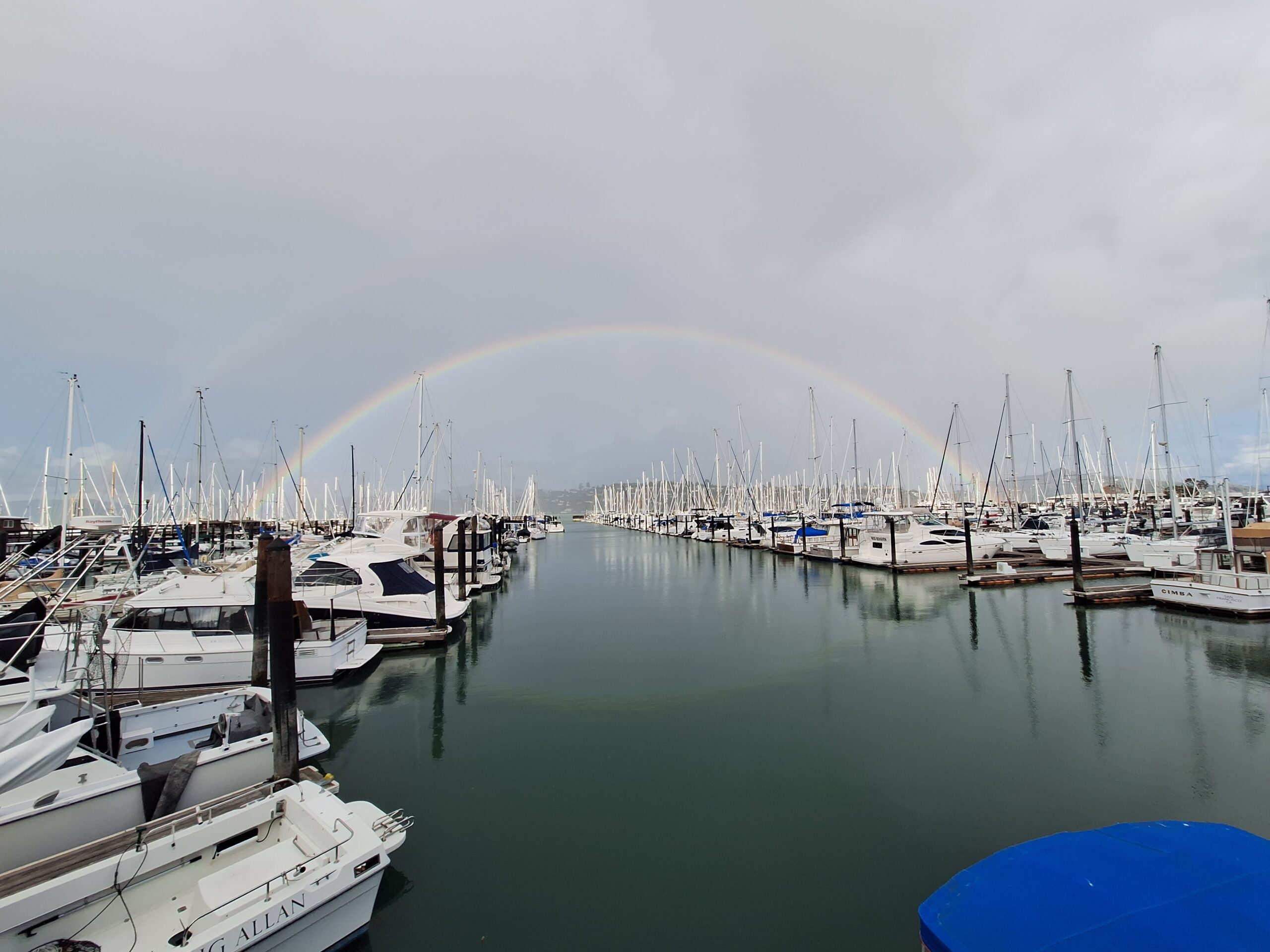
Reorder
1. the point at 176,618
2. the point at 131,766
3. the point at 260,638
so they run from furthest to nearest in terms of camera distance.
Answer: the point at 176,618 → the point at 260,638 → the point at 131,766

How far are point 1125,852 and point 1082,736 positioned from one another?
10.4 m

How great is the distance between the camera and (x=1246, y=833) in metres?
4.49

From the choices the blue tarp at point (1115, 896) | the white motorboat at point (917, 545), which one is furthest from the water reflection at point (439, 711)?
the white motorboat at point (917, 545)

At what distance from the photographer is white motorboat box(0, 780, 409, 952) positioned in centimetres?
542

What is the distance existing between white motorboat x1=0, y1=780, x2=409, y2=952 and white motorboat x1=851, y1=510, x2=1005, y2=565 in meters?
40.2

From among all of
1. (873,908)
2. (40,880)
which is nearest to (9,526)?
(40,880)

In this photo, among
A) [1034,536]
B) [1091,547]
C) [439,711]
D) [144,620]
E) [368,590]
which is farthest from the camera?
[1034,536]

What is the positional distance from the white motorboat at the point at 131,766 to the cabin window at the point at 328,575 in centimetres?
989

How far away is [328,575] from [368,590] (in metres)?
1.49

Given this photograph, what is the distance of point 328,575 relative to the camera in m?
21.1

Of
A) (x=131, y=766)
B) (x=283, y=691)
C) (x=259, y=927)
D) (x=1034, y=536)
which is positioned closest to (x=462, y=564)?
(x=131, y=766)

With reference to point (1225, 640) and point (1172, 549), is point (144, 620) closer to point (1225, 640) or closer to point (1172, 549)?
point (1225, 640)

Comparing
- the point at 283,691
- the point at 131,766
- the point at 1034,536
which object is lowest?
the point at 131,766

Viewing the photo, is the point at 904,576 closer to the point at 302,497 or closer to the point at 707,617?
the point at 707,617
